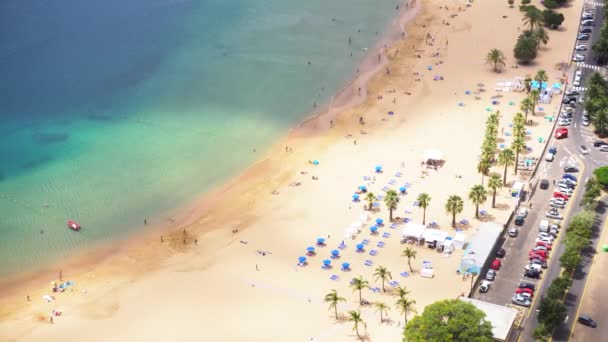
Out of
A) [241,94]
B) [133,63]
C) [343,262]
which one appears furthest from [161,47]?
[343,262]

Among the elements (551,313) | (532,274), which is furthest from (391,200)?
(551,313)

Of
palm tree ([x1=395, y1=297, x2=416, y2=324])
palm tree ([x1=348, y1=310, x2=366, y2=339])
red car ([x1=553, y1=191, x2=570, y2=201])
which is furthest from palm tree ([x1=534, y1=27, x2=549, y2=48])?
palm tree ([x1=348, y1=310, x2=366, y2=339])

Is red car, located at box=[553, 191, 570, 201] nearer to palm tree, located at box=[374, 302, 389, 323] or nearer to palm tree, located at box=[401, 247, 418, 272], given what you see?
palm tree, located at box=[401, 247, 418, 272]

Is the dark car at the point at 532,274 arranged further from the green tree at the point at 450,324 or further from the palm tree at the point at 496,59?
the palm tree at the point at 496,59

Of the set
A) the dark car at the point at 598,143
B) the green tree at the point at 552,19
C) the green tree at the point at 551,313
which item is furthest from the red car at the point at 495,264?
the green tree at the point at 552,19

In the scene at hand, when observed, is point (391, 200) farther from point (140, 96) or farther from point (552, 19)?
point (552, 19)

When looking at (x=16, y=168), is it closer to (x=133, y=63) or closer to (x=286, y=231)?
(x=133, y=63)
